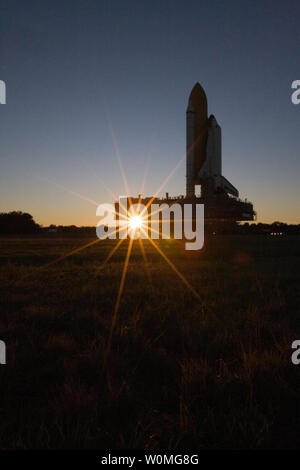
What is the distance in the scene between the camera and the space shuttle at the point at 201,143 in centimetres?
4809

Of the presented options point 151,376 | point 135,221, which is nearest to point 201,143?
point 135,221

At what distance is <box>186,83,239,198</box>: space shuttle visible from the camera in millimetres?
48094

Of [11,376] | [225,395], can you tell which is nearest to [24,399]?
[11,376]

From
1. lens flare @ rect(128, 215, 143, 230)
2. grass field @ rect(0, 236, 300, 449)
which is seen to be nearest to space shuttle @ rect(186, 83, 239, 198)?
lens flare @ rect(128, 215, 143, 230)

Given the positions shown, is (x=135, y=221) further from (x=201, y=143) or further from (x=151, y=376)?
(x=151, y=376)

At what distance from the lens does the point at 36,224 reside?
71.9 m

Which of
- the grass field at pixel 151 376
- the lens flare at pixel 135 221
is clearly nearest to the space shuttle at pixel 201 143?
the lens flare at pixel 135 221

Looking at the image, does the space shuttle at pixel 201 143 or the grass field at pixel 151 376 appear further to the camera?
Result: the space shuttle at pixel 201 143

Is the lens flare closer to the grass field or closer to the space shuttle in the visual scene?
the space shuttle

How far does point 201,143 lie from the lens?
4853cm

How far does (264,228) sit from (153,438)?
60812 millimetres

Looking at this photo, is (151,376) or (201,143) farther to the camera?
(201,143)

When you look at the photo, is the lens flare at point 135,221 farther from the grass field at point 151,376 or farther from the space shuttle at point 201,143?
the grass field at point 151,376

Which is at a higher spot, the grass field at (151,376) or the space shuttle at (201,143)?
the space shuttle at (201,143)
